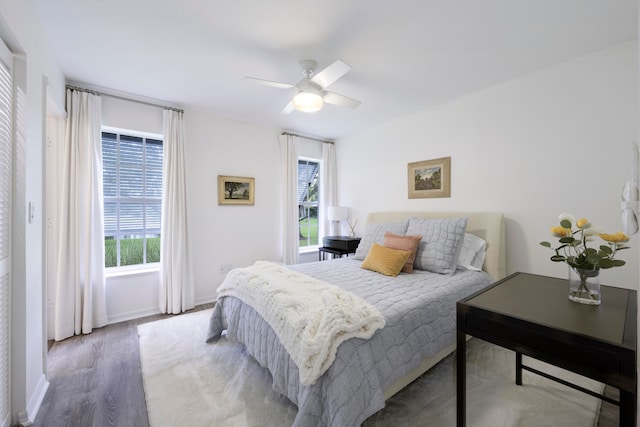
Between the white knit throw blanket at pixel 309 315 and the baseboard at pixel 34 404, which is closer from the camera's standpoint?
the white knit throw blanket at pixel 309 315

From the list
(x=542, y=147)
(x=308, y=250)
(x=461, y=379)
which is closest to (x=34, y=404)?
(x=461, y=379)

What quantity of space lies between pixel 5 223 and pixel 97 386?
4.12 feet

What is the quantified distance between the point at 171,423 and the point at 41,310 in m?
1.24

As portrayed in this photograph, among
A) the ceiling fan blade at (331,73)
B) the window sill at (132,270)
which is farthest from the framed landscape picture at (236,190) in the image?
the ceiling fan blade at (331,73)

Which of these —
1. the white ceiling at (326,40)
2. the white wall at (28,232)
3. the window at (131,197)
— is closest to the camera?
the white wall at (28,232)

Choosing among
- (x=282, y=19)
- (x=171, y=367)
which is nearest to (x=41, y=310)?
(x=171, y=367)

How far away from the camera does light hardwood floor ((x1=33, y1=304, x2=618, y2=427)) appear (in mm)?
1571

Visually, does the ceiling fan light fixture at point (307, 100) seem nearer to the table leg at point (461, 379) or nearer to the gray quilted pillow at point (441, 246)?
the gray quilted pillow at point (441, 246)

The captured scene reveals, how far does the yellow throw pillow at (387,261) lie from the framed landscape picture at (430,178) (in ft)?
3.90

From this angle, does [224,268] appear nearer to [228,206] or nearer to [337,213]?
[228,206]

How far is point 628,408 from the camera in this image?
899mm

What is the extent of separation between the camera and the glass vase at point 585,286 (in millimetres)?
1277

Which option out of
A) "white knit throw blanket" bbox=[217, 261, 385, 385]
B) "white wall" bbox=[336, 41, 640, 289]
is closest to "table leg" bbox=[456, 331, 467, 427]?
"white knit throw blanket" bbox=[217, 261, 385, 385]

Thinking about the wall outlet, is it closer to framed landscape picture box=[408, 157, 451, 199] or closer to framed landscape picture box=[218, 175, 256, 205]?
framed landscape picture box=[218, 175, 256, 205]
